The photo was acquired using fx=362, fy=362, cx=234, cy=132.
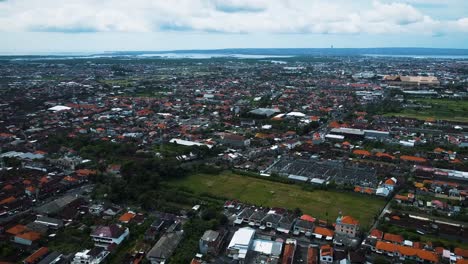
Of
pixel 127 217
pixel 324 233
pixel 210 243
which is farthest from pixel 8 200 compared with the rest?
pixel 324 233

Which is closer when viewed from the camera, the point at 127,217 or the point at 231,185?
the point at 127,217

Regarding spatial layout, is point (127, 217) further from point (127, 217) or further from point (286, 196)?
point (286, 196)

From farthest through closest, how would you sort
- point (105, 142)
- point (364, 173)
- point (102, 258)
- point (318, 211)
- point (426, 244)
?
point (105, 142) < point (364, 173) < point (318, 211) < point (426, 244) < point (102, 258)

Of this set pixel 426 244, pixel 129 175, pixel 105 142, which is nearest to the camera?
pixel 426 244

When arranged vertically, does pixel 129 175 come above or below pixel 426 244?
above

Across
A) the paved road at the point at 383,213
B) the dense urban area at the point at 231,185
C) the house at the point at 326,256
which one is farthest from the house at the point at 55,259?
the paved road at the point at 383,213

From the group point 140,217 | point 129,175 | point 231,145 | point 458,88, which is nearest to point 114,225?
point 140,217

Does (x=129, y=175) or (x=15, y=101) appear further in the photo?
(x=15, y=101)

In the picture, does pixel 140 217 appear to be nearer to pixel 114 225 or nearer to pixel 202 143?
pixel 114 225
